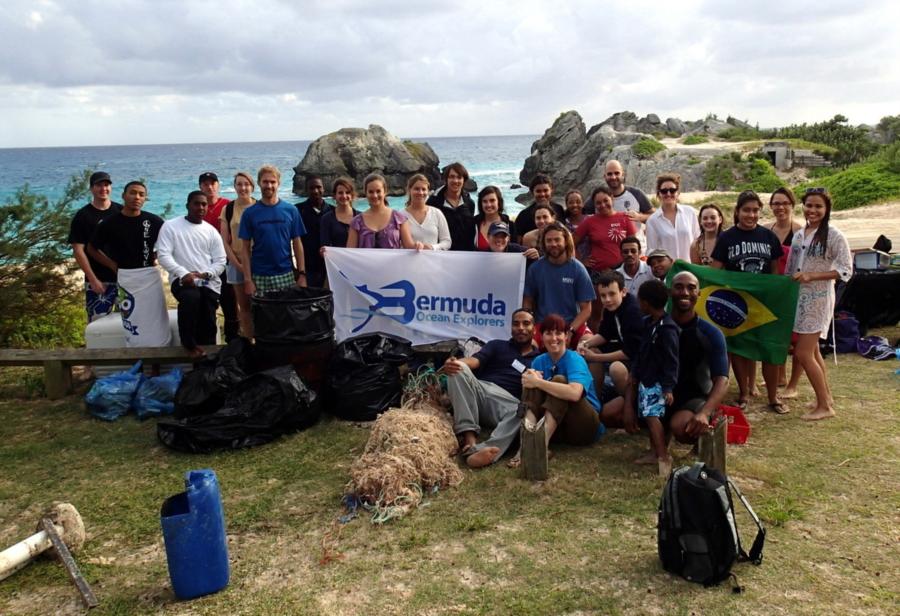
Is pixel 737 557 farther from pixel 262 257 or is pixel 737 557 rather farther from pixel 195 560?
pixel 262 257

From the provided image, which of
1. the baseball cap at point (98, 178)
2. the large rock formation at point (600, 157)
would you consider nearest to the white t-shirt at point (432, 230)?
the baseball cap at point (98, 178)

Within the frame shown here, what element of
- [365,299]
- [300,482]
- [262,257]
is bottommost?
[300,482]

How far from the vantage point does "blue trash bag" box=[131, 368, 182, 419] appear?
20.7 ft

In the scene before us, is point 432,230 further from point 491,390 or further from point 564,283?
point 491,390

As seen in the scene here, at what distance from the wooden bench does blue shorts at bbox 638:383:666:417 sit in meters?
4.09

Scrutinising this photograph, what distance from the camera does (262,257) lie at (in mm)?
6680

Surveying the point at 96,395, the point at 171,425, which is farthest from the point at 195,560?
the point at 96,395

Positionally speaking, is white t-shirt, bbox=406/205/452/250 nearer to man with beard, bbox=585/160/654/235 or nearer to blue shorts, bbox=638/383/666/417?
man with beard, bbox=585/160/654/235

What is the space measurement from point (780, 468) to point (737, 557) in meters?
1.54

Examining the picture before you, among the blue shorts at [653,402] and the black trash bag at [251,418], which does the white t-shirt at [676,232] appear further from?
the black trash bag at [251,418]

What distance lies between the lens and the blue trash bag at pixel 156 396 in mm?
6305

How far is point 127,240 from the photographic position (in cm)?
683

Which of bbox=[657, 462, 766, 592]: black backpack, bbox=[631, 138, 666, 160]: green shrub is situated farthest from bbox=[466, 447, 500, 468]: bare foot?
bbox=[631, 138, 666, 160]: green shrub

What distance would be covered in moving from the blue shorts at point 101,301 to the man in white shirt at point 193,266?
949 mm
